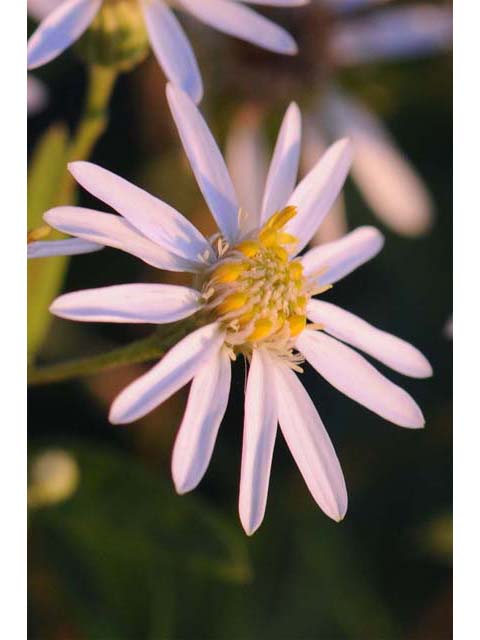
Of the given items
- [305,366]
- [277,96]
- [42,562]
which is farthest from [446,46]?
[42,562]

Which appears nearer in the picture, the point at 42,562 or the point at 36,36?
the point at 36,36

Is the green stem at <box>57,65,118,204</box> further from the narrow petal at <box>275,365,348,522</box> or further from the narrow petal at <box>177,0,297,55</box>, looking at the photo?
the narrow petal at <box>275,365,348,522</box>

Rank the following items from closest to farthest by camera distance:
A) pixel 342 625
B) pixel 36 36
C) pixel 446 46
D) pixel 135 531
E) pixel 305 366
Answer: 1. pixel 36 36
2. pixel 305 366
3. pixel 135 531
4. pixel 342 625
5. pixel 446 46

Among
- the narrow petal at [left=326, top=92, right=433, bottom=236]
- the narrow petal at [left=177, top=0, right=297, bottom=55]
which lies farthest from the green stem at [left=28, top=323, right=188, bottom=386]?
the narrow petal at [left=326, top=92, right=433, bottom=236]

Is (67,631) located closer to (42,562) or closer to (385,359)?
(42,562)

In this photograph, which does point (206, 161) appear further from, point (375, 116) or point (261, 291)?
point (375, 116)

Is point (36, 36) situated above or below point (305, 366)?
above
